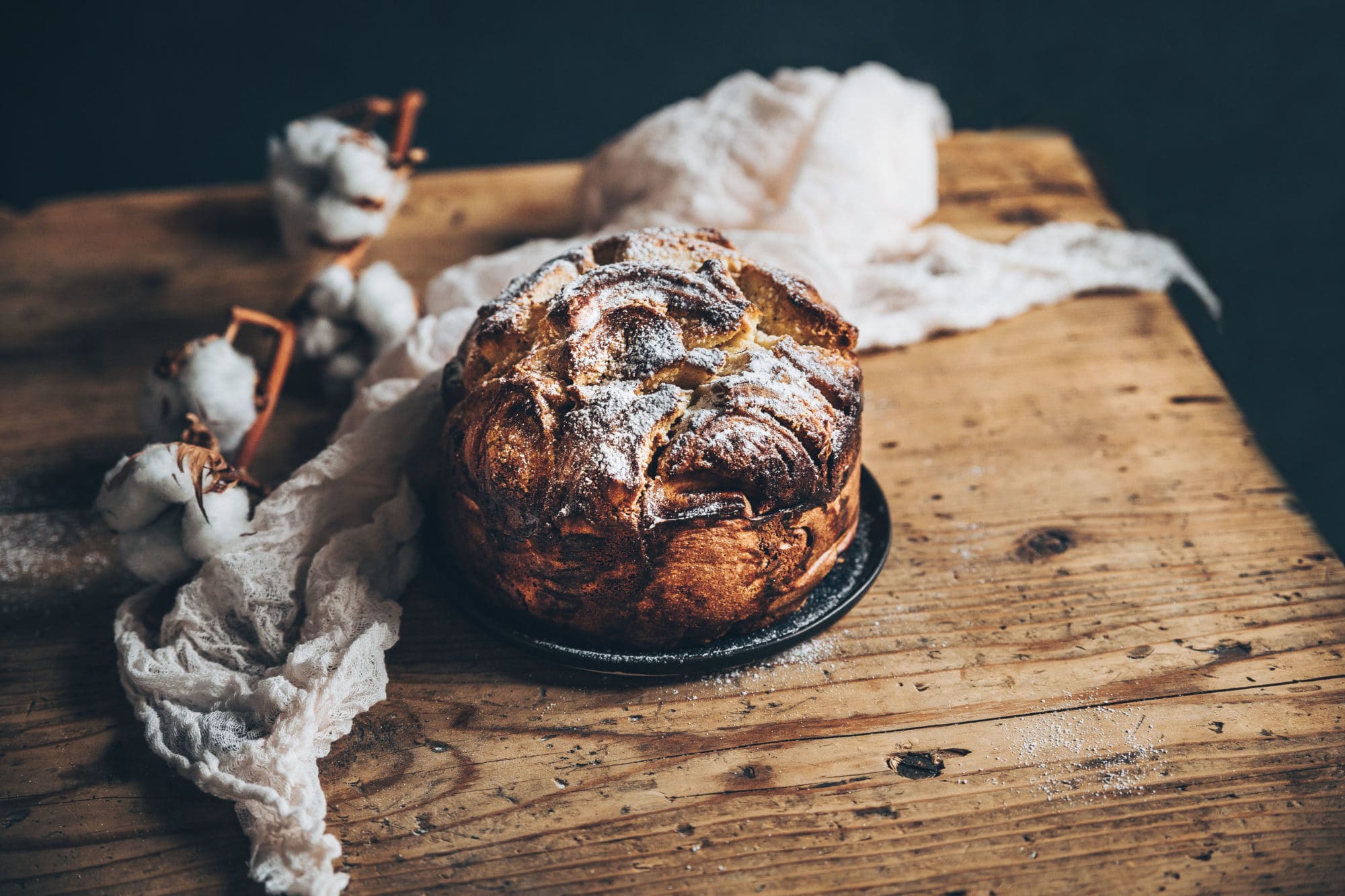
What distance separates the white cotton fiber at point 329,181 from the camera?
1814mm

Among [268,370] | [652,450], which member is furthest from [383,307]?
[652,450]

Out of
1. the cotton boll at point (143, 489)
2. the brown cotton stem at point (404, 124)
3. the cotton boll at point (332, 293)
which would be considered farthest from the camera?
the brown cotton stem at point (404, 124)

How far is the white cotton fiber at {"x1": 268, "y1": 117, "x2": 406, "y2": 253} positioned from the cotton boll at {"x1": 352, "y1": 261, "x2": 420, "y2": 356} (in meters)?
0.21

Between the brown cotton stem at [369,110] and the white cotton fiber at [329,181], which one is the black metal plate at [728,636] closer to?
the white cotton fiber at [329,181]

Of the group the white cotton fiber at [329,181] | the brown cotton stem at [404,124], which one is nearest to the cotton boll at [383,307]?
the white cotton fiber at [329,181]

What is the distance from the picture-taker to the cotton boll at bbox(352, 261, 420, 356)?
164cm

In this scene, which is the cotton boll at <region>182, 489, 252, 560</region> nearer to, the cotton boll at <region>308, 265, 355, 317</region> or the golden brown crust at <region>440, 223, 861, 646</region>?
the golden brown crust at <region>440, 223, 861, 646</region>

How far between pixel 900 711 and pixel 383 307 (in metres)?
0.97

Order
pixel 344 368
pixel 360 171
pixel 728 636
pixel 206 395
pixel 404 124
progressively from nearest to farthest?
pixel 728 636, pixel 206 395, pixel 344 368, pixel 360 171, pixel 404 124

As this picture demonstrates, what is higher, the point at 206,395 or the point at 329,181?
the point at 329,181

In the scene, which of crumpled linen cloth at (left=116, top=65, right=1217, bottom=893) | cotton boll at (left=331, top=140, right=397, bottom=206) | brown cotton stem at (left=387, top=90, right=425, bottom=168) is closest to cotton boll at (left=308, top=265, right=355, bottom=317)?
crumpled linen cloth at (left=116, top=65, right=1217, bottom=893)

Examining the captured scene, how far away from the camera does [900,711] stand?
4.03 ft

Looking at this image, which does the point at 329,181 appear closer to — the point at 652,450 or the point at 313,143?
the point at 313,143

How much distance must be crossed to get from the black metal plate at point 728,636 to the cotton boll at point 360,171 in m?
0.78
